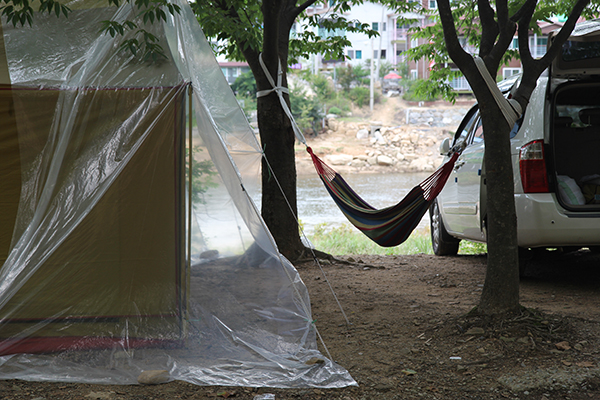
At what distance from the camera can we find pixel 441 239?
5684 millimetres

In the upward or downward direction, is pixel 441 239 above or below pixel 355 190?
above

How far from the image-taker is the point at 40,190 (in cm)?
292

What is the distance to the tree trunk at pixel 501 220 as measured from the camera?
3.01m

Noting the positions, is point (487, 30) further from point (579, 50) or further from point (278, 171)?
point (278, 171)

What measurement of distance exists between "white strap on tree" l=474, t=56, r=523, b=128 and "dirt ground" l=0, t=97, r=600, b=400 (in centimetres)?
116

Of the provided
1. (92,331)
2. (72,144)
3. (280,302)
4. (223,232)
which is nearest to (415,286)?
(280,302)

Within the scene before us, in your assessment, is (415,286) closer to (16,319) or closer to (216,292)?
(216,292)

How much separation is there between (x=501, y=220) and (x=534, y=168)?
838 mm

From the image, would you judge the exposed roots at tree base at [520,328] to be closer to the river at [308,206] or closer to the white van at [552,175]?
the white van at [552,175]

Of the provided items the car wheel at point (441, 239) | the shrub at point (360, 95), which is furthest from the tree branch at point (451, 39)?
the shrub at point (360, 95)

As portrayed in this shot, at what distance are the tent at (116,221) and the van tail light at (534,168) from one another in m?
1.83

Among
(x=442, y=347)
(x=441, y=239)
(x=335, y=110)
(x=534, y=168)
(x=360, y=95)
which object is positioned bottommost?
(x=441, y=239)

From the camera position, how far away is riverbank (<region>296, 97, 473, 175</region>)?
85.1 feet

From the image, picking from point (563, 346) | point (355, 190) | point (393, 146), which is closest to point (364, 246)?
point (563, 346)
